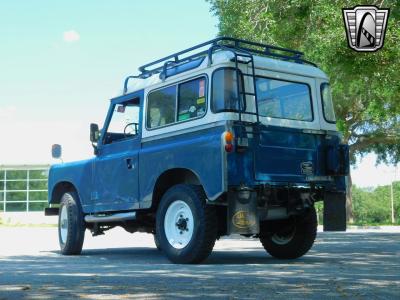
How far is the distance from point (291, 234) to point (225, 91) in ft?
8.42

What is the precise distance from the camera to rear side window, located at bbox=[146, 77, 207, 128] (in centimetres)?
837

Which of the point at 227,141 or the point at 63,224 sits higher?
the point at 227,141

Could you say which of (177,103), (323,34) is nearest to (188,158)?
(177,103)

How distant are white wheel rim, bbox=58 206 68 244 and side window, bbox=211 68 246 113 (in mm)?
4011

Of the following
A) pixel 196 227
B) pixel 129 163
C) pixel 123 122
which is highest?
pixel 123 122

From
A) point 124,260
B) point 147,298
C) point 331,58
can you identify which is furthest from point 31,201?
point 147,298

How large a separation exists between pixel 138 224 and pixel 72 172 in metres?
1.75

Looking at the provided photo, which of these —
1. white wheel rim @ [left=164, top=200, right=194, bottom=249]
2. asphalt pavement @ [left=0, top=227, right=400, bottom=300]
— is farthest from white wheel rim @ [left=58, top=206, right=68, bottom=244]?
white wheel rim @ [left=164, top=200, right=194, bottom=249]

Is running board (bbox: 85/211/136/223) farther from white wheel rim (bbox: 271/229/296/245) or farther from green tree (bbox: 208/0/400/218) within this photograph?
green tree (bbox: 208/0/400/218)

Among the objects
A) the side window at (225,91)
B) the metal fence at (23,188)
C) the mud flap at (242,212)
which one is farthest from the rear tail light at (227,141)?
the metal fence at (23,188)

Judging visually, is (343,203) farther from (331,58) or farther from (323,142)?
(331,58)

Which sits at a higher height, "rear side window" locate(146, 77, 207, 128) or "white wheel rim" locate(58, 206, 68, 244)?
Result: "rear side window" locate(146, 77, 207, 128)

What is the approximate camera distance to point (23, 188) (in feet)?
151

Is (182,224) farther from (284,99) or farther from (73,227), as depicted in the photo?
(73,227)
